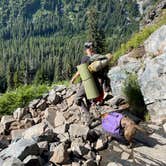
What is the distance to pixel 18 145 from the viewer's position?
10.1 meters

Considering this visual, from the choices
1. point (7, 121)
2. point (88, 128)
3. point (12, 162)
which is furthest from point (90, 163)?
point (7, 121)

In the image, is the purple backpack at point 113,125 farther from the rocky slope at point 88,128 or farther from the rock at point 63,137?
the rock at point 63,137

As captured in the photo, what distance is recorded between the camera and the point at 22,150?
978 cm

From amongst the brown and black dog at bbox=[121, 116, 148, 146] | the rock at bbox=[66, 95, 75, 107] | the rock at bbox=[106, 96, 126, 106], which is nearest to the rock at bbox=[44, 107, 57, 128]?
the rock at bbox=[66, 95, 75, 107]

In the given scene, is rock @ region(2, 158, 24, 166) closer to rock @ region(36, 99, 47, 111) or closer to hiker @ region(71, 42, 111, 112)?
hiker @ region(71, 42, 111, 112)

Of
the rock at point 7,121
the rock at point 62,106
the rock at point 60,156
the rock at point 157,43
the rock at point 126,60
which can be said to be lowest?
the rock at point 60,156

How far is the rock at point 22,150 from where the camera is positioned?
974cm

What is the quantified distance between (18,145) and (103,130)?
2704mm

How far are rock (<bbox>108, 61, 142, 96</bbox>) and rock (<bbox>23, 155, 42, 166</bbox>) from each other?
5434 millimetres

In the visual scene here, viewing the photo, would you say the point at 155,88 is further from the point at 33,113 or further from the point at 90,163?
the point at 33,113

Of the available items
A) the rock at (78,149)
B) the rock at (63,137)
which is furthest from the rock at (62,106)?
the rock at (78,149)

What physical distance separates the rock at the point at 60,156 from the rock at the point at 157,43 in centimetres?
568

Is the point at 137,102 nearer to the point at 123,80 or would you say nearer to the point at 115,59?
the point at 123,80

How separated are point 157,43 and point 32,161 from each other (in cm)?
700
